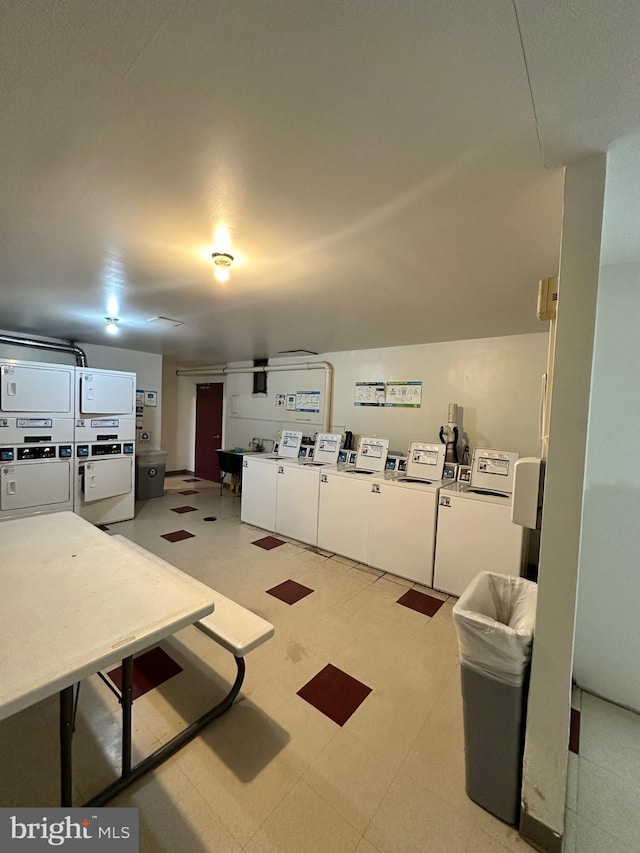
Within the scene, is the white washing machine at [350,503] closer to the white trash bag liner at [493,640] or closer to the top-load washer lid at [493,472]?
the top-load washer lid at [493,472]

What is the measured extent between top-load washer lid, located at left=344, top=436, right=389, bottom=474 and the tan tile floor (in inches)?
56.3

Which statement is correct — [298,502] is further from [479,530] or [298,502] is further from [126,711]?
[126,711]

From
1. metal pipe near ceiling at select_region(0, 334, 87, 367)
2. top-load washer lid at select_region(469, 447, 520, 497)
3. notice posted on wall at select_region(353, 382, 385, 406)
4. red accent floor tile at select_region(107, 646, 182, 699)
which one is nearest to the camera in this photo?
red accent floor tile at select_region(107, 646, 182, 699)

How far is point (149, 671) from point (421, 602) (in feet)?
6.02

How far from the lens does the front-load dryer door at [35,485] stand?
3.16 metres

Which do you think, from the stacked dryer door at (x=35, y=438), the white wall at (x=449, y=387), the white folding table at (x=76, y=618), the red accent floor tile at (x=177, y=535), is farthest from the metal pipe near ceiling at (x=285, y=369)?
the white folding table at (x=76, y=618)

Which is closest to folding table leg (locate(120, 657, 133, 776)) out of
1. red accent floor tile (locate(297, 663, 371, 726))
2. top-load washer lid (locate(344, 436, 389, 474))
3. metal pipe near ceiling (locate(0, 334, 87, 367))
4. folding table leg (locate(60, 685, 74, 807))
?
folding table leg (locate(60, 685, 74, 807))

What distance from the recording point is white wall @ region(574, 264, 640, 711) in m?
1.59

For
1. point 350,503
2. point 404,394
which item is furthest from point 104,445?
point 404,394

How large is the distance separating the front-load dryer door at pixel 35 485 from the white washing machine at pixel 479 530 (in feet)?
12.6

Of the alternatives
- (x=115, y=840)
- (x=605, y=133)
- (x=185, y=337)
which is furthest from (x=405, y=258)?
(x=185, y=337)

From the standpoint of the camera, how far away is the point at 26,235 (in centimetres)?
162

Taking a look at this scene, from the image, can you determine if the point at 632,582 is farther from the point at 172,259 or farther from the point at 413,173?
the point at 172,259

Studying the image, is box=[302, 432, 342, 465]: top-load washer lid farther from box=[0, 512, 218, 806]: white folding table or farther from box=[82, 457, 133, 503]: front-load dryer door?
box=[0, 512, 218, 806]: white folding table
